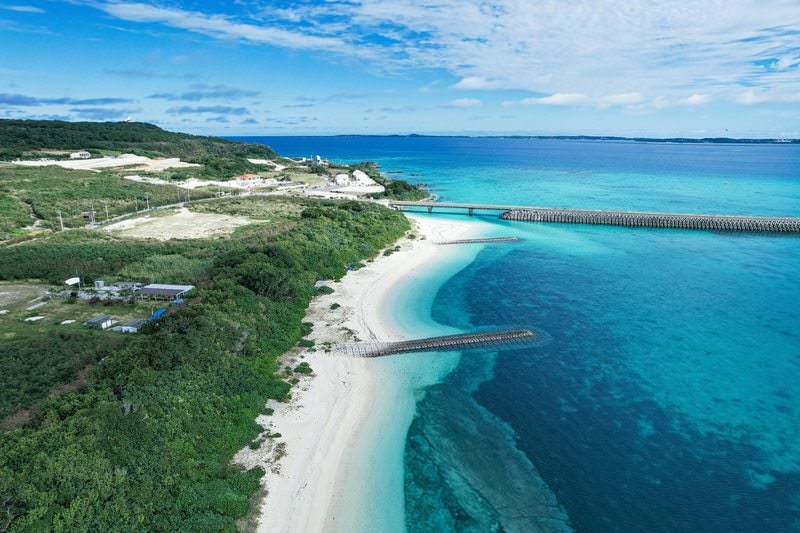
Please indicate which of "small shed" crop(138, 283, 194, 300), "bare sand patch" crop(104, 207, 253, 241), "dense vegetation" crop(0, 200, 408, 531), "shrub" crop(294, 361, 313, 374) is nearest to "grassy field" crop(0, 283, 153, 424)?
"small shed" crop(138, 283, 194, 300)

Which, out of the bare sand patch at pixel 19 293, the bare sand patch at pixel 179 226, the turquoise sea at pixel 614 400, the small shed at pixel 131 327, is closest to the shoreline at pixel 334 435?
the turquoise sea at pixel 614 400

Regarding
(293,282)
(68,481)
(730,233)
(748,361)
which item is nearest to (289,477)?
(68,481)

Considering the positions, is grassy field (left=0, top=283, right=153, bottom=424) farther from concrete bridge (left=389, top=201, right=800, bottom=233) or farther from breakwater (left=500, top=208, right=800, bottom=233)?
breakwater (left=500, top=208, right=800, bottom=233)

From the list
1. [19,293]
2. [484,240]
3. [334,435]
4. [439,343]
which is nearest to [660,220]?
[484,240]

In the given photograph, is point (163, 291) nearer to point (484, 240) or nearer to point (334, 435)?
point (334, 435)

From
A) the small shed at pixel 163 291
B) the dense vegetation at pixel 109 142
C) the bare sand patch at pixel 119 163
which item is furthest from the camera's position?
the dense vegetation at pixel 109 142

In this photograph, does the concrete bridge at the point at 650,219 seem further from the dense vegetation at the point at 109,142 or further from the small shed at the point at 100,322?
the dense vegetation at the point at 109,142

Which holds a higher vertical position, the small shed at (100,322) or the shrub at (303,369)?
the small shed at (100,322)
